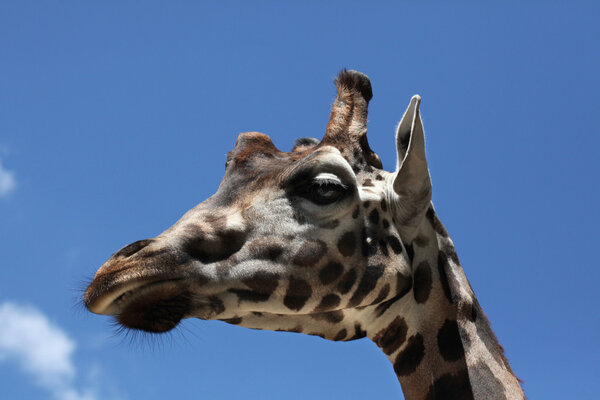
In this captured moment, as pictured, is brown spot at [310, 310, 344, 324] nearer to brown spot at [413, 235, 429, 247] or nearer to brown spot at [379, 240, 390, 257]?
brown spot at [379, 240, 390, 257]

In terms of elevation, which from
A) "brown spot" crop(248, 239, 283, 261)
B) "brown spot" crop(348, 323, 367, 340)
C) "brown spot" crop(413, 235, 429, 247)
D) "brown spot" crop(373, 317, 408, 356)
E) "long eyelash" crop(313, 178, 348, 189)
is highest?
"long eyelash" crop(313, 178, 348, 189)

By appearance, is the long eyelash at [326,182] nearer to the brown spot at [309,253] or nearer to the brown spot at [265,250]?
the brown spot at [309,253]

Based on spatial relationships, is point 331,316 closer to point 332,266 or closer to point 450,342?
point 332,266

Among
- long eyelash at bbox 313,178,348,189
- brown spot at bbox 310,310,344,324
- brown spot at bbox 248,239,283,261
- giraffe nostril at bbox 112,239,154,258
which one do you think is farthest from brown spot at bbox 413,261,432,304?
giraffe nostril at bbox 112,239,154,258

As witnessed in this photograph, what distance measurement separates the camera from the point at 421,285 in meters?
4.91

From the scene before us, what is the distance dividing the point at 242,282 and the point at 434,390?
1.77 metres

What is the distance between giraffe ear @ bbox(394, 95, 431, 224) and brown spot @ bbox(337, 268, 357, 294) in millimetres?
679

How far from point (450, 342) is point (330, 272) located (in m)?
1.17

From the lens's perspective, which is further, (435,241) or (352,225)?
(435,241)

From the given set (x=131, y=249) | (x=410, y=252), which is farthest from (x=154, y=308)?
(x=410, y=252)

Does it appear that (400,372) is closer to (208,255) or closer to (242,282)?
(242,282)

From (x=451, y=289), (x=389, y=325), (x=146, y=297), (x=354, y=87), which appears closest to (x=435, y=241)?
(x=451, y=289)

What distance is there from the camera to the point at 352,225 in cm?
467

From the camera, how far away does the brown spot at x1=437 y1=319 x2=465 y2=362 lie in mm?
4762
